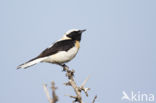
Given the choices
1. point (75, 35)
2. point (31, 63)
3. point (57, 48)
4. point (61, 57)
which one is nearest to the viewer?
point (31, 63)

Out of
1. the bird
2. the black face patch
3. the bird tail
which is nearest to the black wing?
the bird

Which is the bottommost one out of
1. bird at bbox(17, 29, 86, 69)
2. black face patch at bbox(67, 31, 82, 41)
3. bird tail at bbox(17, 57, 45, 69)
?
bird tail at bbox(17, 57, 45, 69)

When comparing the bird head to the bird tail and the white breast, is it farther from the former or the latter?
the bird tail

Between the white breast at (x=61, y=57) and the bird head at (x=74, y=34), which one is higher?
the bird head at (x=74, y=34)

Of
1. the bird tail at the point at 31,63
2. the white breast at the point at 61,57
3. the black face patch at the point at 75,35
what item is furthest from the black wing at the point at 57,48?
the black face patch at the point at 75,35

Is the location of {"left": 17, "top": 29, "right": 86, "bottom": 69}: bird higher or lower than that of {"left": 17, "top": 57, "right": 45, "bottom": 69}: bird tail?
higher

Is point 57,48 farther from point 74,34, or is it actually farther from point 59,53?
point 74,34

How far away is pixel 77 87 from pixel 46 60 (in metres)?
4.81

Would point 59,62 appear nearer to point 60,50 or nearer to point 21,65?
point 60,50

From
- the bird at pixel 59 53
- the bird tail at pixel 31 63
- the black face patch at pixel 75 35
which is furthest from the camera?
the black face patch at pixel 75 35

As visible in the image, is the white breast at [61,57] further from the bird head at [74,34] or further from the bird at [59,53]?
the bird head at [74,34]

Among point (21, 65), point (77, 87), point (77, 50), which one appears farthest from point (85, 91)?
point (77, 50)

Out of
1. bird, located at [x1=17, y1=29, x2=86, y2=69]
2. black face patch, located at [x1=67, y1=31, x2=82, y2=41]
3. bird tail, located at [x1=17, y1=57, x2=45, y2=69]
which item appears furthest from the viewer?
black face patch, located at [x1=67, y1=31, x2=82, y2=41]

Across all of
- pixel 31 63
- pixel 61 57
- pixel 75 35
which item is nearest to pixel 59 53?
pixel 61 57
